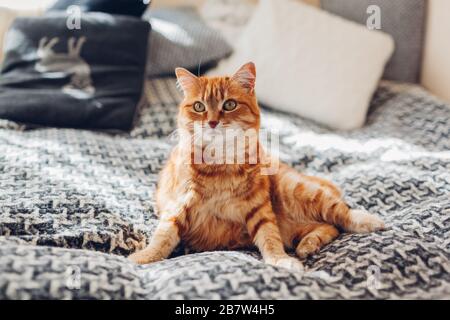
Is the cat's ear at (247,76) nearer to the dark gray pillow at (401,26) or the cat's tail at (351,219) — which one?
the cat's tail at (351,219)

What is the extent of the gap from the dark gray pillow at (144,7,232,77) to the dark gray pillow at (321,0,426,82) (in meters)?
0.60

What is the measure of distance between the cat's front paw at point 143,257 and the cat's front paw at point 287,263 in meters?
0.25

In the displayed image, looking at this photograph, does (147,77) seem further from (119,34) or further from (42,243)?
(42,243)

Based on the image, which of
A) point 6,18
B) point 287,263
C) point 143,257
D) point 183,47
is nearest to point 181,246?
point 143,257

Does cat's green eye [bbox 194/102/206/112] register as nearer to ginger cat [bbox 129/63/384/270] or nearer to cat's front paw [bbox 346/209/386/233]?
ginger cat [bbox 129/63/384/270]

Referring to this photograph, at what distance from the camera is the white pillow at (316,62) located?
1.96 m

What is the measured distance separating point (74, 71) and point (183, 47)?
1.65 ft

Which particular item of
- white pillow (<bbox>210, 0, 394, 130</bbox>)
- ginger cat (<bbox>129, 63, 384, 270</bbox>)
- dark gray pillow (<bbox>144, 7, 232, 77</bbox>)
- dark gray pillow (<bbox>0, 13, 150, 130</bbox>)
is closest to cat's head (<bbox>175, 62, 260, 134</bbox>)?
ginger cat (<bbox>129, 63, 384, 270</bbox>)

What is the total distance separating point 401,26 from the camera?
2.14 metres


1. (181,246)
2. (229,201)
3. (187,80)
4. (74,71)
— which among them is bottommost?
(181,246)

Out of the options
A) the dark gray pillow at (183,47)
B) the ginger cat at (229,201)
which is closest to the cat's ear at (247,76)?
the ginger cat at (229,201)

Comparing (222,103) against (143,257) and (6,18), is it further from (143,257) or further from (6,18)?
(6,18)

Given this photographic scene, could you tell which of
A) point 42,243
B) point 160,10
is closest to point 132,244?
point 42,243

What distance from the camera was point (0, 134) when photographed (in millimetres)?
1698
